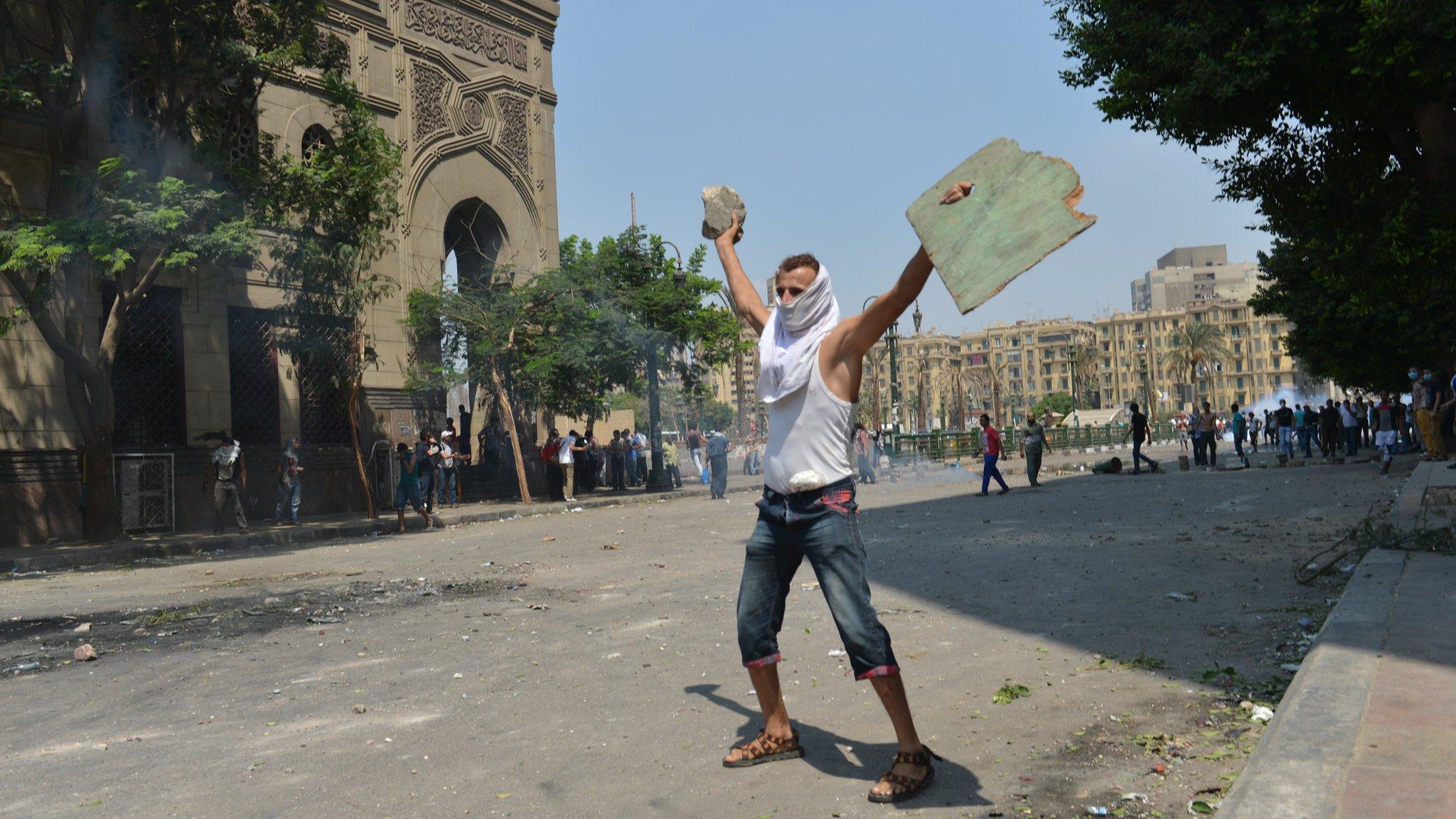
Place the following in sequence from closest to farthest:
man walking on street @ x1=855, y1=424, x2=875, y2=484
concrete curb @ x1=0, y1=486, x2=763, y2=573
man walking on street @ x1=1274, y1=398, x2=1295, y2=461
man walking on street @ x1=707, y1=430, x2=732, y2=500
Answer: concrete curb @ x1=0, y1=486, x2=763, y2=573
man walking on street @ x1=707, y1=430, x2=732, y2=500
man walking on street @ x1=855, y1=424, x2=875, y2=484
man walking on street @ x1=1274, y1=398, x2=1295, y2=461

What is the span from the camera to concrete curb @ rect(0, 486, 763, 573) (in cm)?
1389

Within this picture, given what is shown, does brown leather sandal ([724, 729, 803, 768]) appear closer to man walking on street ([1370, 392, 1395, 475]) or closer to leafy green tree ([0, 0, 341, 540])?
leafy green tree ([0, 0, 341, 540])

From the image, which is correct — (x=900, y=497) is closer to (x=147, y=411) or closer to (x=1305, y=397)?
(x=147, y=411)

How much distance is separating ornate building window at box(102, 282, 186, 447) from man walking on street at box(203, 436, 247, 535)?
4.44 feet

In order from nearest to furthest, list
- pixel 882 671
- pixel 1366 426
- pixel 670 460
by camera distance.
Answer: pixel 882 671 → pixel 670 460 → pixel 1366 426

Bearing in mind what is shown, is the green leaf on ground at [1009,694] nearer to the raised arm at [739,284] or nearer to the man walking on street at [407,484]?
the raised arm at [739,284]

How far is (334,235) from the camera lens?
18.5 meters

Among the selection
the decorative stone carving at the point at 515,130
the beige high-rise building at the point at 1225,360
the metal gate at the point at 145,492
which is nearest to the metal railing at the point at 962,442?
the decorative stone carving at the point at 515,130

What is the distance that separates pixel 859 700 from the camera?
4.86 meters

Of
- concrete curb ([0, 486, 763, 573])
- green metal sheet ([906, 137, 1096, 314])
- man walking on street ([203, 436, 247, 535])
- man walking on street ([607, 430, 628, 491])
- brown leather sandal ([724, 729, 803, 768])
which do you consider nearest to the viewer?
green metal sheet ([906, 137, 1096, 314])

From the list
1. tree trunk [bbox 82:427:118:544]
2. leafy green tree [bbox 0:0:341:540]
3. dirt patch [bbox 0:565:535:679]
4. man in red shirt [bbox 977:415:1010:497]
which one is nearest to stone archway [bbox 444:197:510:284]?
leafy green tree [bbox 0:0:341:540]

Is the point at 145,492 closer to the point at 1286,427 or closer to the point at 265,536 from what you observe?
the point at 265,536

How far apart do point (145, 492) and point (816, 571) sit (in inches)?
646

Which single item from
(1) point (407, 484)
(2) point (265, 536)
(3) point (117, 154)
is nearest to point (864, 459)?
(1) point (407, 484)
